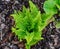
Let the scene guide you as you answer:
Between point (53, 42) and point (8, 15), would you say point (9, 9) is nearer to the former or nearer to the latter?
point (8, 15)

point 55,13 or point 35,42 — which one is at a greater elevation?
point 55,13

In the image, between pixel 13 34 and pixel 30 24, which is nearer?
pixel 30 24

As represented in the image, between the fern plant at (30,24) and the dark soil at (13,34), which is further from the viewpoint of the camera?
the dark soil at (13,34)

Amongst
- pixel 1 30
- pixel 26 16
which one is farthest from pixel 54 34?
pixel 1 30

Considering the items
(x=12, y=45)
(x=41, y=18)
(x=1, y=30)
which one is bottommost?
(x=12, y=45)

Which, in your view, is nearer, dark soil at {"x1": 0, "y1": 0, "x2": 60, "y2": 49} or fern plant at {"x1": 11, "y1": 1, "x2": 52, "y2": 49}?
fern plant at {"x1": 11, "y1": 1, "x2": 52, "y2": 49}

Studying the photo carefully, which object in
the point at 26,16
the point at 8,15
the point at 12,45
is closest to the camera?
A: the point at 26,16

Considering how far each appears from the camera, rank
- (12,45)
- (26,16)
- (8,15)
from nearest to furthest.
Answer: (26,16)
(12,45)
(8,15)

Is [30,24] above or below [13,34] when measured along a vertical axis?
above
